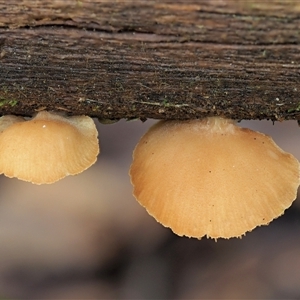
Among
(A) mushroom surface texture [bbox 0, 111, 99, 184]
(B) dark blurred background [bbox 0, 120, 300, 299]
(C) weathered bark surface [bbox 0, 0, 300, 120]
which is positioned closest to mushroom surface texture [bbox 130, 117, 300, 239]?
(C) weathered bark surface [bbox 0, 0, 300, 120]

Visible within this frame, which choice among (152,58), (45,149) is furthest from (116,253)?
(152,58)

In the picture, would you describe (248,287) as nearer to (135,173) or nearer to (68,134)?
(135,173)

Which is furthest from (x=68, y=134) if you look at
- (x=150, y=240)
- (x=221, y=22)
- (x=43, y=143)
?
(x=150, y=240)

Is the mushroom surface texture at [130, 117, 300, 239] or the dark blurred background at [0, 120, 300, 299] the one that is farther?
the dark blurred background at [0, 120, 300, 299]

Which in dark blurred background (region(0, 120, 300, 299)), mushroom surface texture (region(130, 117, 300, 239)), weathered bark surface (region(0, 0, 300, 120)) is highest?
weathered bark surface (region(0, 0, 300, 120))

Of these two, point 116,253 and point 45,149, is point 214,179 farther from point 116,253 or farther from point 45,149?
point 116,253

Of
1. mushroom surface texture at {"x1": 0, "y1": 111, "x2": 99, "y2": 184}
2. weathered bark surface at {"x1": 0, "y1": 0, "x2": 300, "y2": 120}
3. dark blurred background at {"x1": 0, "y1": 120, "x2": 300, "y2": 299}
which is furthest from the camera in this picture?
dark blurred background at {"x1": 0, "y1": 120, "x2": 300, "y2": 299}

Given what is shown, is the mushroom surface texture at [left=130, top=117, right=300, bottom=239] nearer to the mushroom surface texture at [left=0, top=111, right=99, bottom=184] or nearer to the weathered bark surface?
the weathered bark surface

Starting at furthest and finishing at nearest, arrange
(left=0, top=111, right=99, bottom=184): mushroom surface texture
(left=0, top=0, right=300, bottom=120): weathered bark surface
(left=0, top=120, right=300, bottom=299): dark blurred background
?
(left=0, top=120, right=300, bottom=299): dark blurred background, (left=0, top=111, right=99, bottom=184): mushroom surface texture, (left=0, top=0, right=300, bottom=120): weathered bark surface
